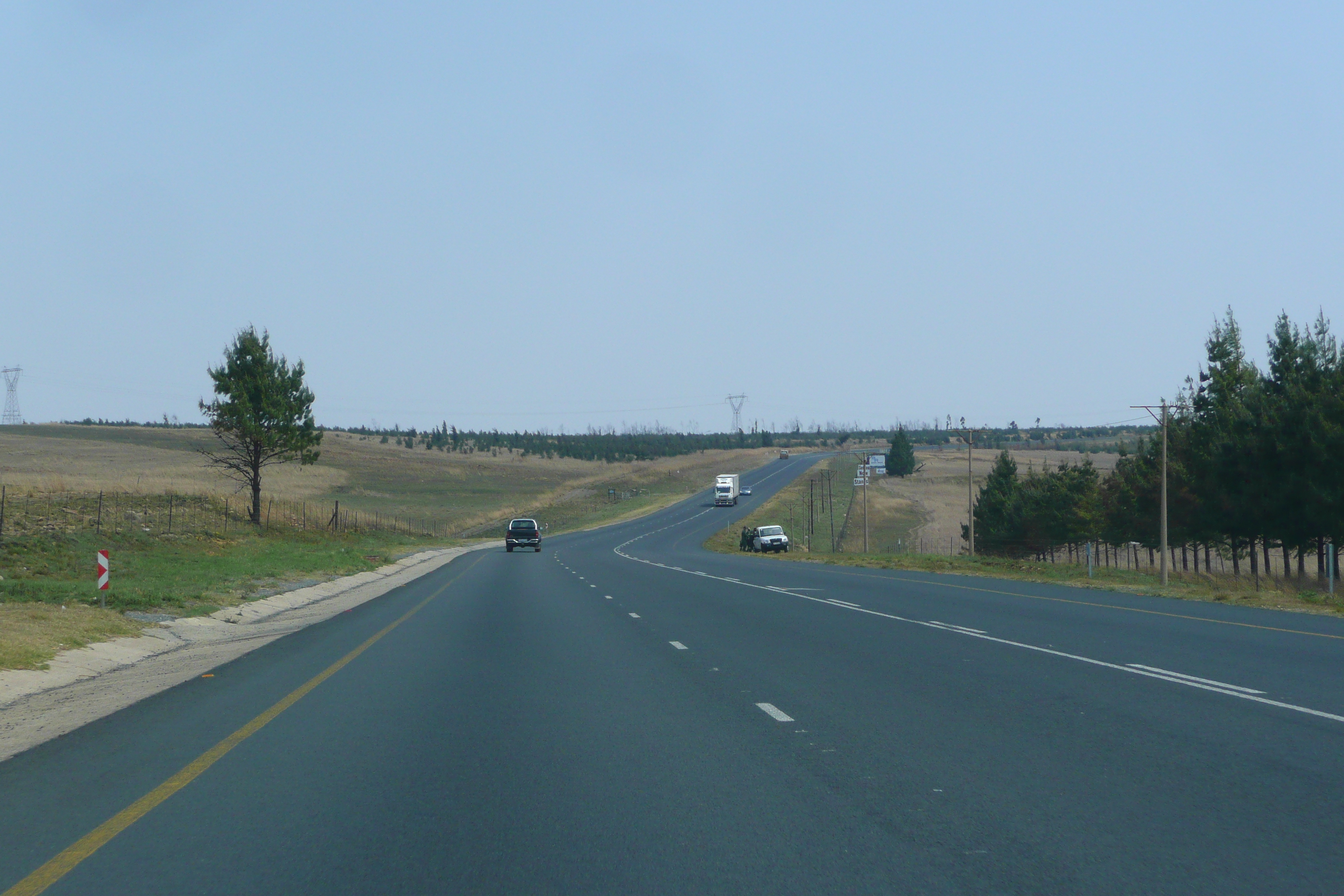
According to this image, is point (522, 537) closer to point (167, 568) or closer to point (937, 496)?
point (167, 568)

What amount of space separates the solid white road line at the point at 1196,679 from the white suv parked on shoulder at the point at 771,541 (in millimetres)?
65204

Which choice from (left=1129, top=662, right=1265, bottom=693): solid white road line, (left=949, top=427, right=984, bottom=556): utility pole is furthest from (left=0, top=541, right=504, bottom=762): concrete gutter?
(left=949, top=427, right=984, bottom=556): utility pole

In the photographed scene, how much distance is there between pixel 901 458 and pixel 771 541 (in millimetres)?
95836

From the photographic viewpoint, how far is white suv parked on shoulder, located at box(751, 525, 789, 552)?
262ft

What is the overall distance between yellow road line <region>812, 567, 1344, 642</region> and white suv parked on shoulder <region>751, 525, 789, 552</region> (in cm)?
3725

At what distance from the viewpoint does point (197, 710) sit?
11.4 m

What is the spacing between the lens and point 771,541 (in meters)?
79.9

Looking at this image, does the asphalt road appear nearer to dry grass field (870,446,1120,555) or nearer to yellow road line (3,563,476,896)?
yellow road line (3,563,476,896)

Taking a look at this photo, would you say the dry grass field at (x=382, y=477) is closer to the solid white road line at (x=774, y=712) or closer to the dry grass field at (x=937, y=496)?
the dry grass field at (x=937, y=496)

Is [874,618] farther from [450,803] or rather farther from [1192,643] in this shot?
[450,803]

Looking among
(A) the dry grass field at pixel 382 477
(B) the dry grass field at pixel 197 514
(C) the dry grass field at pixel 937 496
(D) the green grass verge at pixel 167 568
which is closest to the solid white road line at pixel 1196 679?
(B) the dry grass field at pixel 197 514

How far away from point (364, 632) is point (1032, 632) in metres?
11.0

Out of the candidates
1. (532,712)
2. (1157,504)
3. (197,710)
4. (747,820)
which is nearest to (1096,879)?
(747,820)

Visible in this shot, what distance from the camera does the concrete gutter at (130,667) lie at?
11.1 metres
